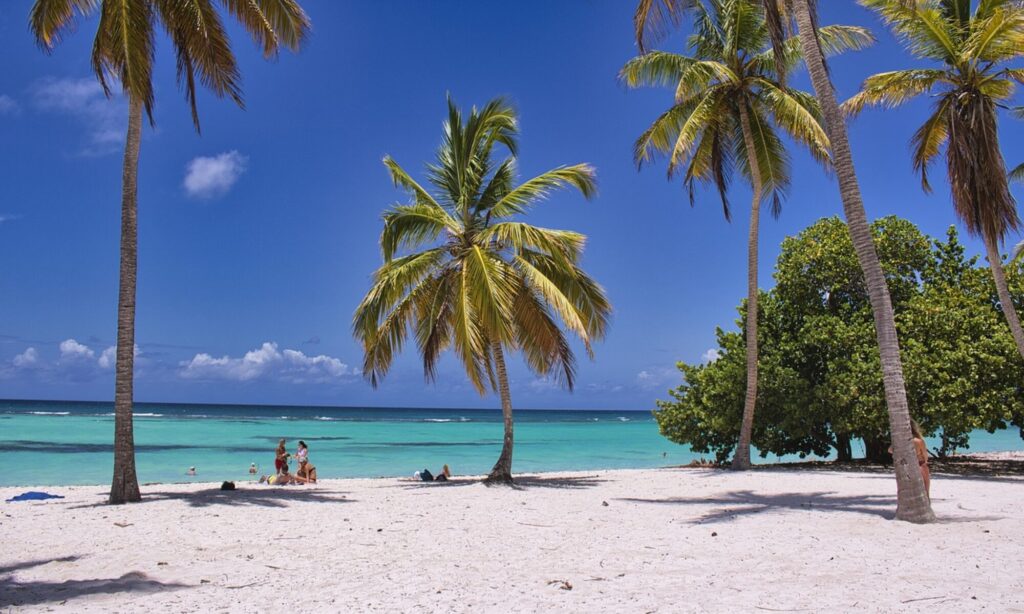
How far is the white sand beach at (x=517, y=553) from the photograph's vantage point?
211 inches

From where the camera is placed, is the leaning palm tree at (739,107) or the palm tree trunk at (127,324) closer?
Result: the palm tree trunk at (127,324)

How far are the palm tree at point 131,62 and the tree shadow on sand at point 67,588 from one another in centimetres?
506

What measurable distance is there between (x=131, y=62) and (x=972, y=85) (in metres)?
14.8

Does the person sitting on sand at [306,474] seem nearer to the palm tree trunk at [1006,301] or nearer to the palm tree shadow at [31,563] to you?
the palm tree shadow at [31,563]

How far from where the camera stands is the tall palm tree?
492 inches

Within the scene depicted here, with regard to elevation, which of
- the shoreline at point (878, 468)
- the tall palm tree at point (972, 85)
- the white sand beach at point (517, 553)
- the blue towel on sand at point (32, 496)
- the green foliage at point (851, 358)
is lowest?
the shoreline at point (878, 468)

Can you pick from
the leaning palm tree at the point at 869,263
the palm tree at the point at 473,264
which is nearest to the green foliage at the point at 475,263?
the palm tree at the point at 473,264

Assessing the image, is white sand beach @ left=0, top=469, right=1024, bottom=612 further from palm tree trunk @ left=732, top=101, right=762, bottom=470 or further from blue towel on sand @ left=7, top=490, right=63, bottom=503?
palm tree trunk @ left=732, top=101, right=762, bottom=470

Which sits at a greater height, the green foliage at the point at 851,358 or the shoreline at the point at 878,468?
the green foliage at the point at 851,358

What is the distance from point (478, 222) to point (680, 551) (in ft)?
30.5

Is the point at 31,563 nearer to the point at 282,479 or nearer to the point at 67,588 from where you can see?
the point at 67,588

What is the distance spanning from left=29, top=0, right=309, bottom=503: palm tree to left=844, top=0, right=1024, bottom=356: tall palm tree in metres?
11.9

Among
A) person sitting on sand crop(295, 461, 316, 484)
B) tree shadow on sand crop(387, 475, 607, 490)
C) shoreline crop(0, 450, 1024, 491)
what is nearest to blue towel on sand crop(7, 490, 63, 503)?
shoreline crop(0, 450, 1024, 491)

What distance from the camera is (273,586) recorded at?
5848mm
